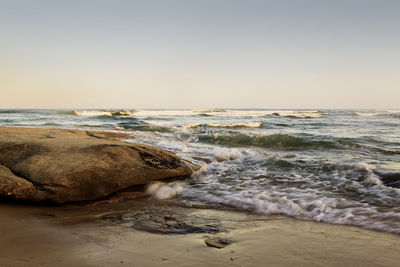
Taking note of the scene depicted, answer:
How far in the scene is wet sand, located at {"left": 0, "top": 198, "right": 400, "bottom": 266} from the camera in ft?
6.15

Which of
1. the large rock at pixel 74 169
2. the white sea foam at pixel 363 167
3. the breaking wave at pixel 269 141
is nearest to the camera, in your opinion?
the large rock at pixel 74 169

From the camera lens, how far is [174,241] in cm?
222

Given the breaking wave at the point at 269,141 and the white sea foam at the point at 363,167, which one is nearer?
the white sea foam at the point at 363,167

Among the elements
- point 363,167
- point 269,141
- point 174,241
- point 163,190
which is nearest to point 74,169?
point 163,190

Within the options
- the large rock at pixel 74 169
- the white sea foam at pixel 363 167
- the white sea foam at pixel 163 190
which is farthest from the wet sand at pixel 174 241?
the white sea foam at pixel 363 167

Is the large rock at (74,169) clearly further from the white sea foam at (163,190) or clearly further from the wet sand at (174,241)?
the wet sand at (174,241)

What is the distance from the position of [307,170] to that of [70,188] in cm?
408

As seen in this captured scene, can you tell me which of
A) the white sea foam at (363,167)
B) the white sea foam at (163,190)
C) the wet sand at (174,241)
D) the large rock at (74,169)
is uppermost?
the large rock at (74,169)

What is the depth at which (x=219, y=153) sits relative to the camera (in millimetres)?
6949

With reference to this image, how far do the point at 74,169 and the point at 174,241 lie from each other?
1.96 metres

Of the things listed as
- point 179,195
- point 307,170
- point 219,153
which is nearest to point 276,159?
point 307,170

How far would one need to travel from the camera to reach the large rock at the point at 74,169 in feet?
10.8

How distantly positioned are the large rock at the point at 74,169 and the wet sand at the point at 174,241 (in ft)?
0.84

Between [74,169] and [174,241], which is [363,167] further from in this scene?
[74,169]
